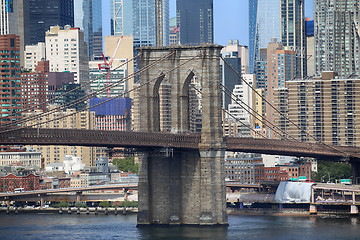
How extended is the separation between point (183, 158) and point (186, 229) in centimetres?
705

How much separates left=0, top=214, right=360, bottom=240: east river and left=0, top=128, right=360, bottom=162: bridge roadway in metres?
7.31

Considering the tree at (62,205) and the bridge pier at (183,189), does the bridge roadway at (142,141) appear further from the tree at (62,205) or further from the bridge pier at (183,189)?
the tree at (62,205)

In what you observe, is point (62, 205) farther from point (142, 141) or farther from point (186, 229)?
point (142, 141)

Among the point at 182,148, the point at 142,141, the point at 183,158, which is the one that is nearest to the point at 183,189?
the point at 183,158

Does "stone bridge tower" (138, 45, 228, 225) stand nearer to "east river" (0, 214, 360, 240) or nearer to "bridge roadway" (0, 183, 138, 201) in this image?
"east river" (0, 214, 360, 240)

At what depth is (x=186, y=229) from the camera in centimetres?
13075

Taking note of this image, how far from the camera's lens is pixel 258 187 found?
594 ft

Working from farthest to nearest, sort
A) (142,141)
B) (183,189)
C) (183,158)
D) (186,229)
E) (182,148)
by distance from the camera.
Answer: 1. (183,158)
2. (183,189)
3. (182,148)
4. (186,229)
5. (142,141)

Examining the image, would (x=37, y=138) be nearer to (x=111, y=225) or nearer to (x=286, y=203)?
(x=111, y=225)

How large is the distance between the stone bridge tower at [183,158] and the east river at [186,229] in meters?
2.05

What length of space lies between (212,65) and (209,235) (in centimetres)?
1684

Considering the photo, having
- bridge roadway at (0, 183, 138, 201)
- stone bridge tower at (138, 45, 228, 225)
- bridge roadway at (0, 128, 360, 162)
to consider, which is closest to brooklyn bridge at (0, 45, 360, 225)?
stone bridge tower at (138, 45, 228, 225)

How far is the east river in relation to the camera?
419ft

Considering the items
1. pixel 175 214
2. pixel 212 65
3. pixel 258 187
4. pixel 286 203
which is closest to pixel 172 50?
pixel 212 65
